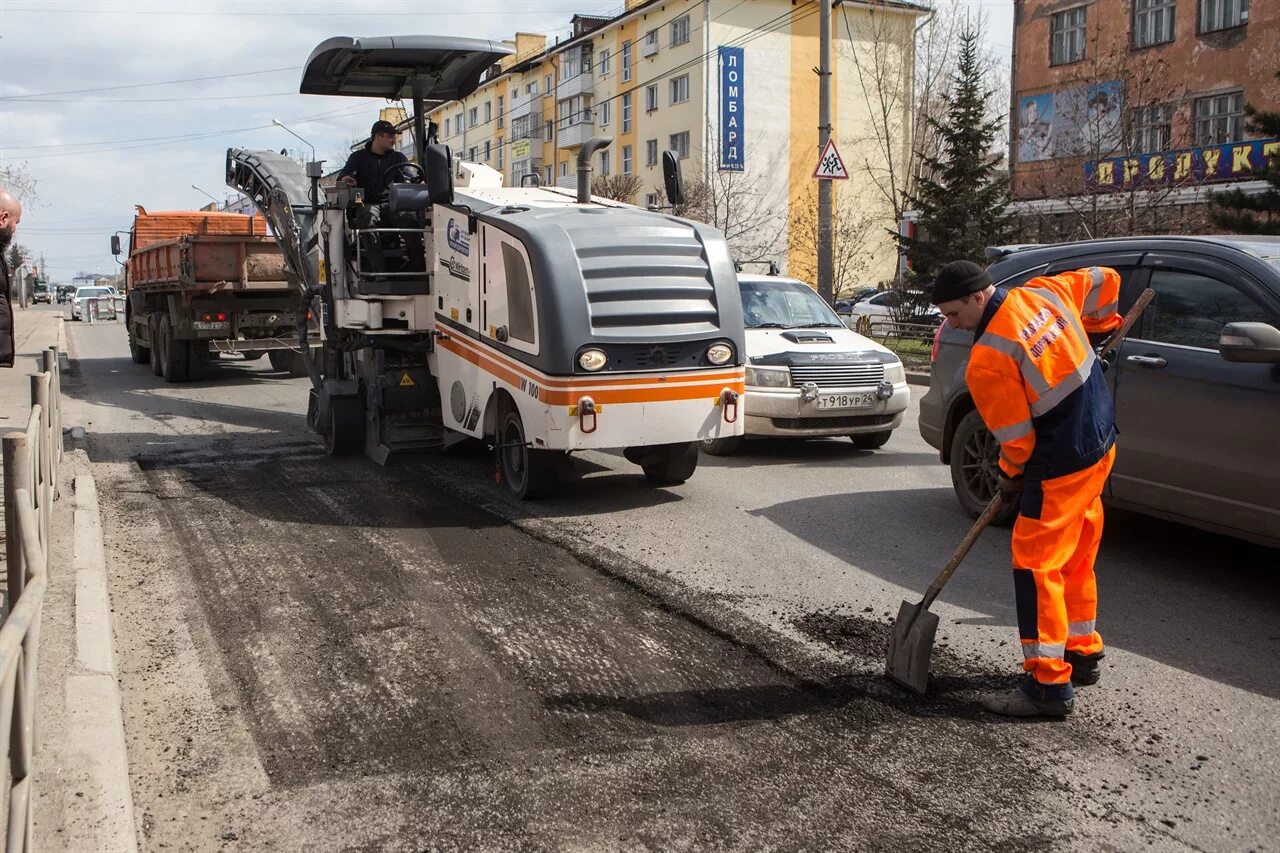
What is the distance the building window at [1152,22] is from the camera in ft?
101

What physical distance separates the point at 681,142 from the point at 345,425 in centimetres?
4305

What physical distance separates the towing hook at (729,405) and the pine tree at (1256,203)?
11.9m

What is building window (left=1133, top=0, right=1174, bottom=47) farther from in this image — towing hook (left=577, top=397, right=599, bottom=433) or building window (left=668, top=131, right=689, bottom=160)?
towing hook (left=577, top=397, right=599, bottom=433)

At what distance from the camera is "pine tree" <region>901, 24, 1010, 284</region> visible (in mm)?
25062

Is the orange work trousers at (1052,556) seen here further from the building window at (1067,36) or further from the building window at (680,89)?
the building window at (680,89)

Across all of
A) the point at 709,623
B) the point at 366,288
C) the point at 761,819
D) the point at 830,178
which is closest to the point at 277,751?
the point at 761,819

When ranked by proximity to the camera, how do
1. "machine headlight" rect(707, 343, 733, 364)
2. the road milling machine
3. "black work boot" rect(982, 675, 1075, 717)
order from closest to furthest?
"black work boot" rect(982, 675, 1075, 717), the road milling machine, "machine headlight" rect(707, 343, 733, 364)

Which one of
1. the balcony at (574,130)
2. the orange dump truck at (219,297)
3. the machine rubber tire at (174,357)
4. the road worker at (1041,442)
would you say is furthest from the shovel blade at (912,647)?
the balcony at (574,130)

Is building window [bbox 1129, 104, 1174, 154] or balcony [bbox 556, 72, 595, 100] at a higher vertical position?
balcony [bbox 556, 72, 595, 100]

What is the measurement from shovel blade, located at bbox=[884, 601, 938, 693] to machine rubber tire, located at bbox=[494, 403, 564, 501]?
3889mm

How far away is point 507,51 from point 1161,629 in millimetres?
8271

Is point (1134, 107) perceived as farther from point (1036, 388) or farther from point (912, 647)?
point (912, 647)

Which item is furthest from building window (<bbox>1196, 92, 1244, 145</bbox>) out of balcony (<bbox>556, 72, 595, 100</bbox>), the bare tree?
balcony (<bbox>556, 72, 595, 100</bbox>)

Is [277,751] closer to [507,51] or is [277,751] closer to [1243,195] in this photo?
[507,51]
